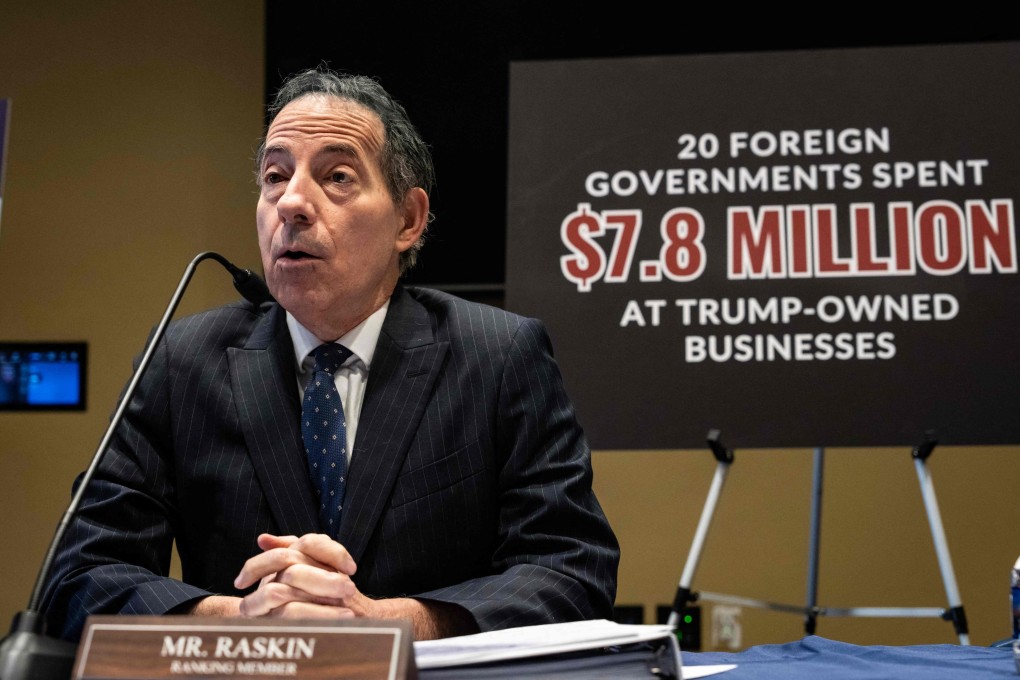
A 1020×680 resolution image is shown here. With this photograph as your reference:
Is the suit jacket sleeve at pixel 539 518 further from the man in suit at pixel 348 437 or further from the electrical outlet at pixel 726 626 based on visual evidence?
the electrical outlet at pixel 726 626

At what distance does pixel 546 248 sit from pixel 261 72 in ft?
6.59

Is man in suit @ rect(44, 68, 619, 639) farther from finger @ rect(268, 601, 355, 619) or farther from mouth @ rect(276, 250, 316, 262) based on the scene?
finger @ rect(268, 601, 355, 619)

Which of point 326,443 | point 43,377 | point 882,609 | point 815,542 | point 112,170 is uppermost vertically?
point 112,170

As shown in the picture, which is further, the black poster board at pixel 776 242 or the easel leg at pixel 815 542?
the easel leg at pixel 815 542

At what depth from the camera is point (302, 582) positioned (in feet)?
3.47

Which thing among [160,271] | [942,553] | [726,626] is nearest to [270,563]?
[942,553]

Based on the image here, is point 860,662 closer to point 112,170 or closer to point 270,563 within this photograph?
point 270,563

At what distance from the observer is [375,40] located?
3.86m

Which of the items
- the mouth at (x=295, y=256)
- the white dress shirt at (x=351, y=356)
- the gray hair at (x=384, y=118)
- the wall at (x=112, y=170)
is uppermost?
the wall at (x=112, y=170)

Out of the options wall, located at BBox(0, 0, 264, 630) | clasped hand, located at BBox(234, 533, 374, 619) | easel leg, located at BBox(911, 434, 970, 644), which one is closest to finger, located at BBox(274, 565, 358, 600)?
clasped hand, located at BBox(234, 533, 374, 619)

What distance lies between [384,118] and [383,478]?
549 millimetres

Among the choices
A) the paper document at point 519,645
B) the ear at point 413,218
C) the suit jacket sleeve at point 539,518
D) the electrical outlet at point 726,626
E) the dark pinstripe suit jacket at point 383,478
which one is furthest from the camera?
the electrical outlet at point 726,626

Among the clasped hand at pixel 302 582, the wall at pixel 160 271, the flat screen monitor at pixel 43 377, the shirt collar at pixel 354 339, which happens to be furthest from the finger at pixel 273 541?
the flat screen monitor at pixel 43 377

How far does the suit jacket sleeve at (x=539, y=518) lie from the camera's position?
3.98 ft
